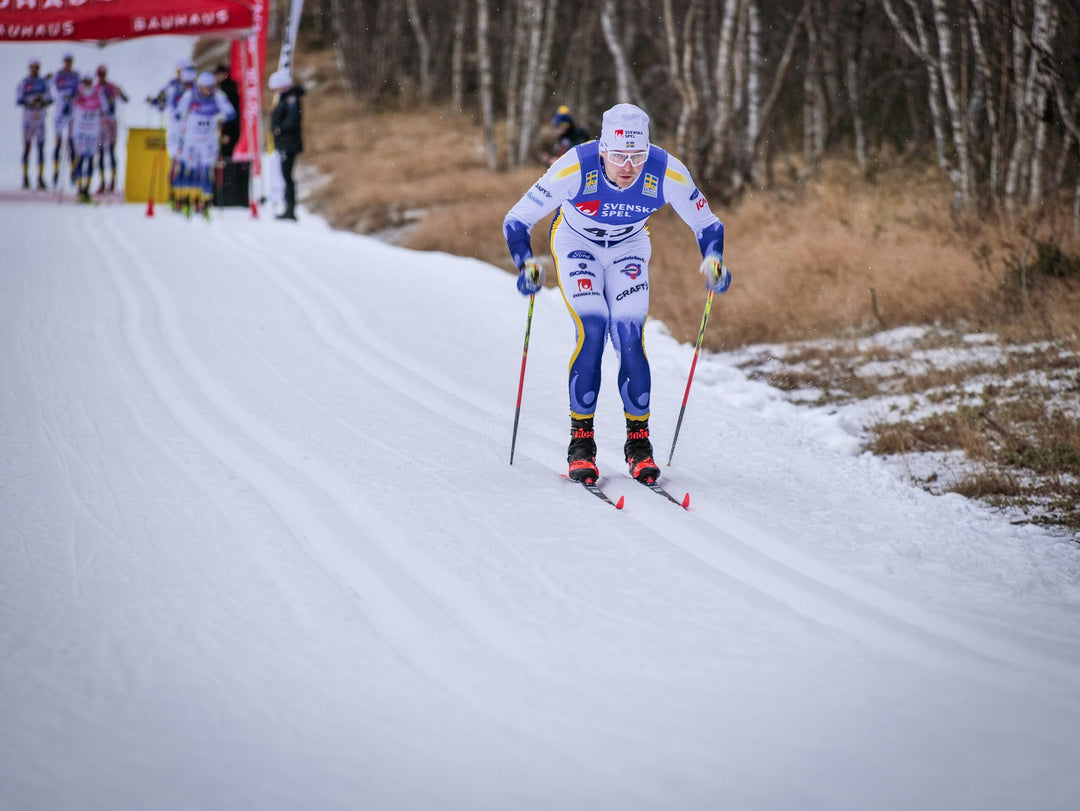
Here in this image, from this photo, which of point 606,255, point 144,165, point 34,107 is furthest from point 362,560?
point 34,107

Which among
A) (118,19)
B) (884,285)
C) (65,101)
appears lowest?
(884,285)

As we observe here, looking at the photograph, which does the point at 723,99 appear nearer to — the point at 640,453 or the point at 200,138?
the point at 200,138

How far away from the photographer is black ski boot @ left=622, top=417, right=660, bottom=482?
5289 mm

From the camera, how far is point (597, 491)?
514cm

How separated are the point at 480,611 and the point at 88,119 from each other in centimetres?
1681

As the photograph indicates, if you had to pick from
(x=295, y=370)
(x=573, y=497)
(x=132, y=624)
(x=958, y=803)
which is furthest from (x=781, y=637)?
(x=295, y=370)

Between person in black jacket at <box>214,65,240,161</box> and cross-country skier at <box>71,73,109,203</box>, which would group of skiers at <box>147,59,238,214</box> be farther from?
cross-country skier at <box>71,73,109,203</box>

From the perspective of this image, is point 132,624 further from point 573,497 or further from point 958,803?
point 958,803

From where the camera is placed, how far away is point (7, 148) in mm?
24031

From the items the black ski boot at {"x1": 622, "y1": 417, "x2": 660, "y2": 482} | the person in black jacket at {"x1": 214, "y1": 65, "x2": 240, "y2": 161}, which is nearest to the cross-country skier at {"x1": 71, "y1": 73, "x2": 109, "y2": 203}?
the person in black jacket at {"x1": 214, "y1": 65, "x2": 240, "y2": 161}

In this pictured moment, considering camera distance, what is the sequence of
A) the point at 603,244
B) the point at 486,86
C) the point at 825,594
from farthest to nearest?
the point at 486,86 < the point at 603,244 < the point at 825,594

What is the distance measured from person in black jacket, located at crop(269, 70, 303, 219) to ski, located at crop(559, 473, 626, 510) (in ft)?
38.1

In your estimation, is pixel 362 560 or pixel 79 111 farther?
pixel 79 111

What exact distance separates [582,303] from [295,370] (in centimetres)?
289
